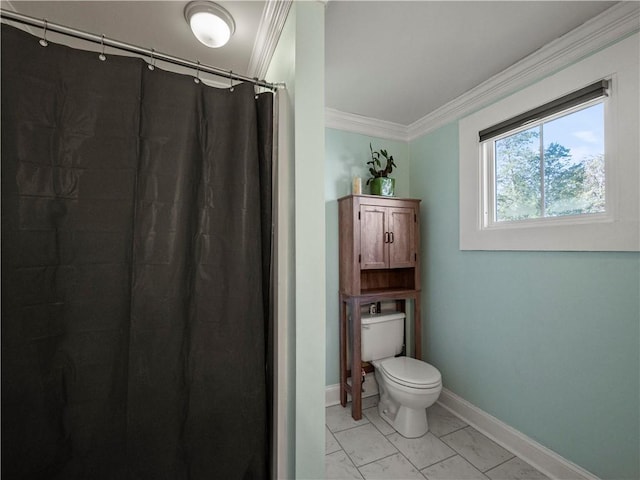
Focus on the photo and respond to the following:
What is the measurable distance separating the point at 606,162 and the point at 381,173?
1.38 m

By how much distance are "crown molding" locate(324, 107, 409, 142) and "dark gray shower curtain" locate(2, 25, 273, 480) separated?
134 centimetres

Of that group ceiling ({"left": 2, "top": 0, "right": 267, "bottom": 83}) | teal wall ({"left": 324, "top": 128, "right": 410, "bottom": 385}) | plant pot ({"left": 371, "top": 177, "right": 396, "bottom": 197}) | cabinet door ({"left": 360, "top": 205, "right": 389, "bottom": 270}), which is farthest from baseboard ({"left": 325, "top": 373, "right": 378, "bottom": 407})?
ceiling ({"left": 2, "top": 0, "right": 267, "bottom": 83})

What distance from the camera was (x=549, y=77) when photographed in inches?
62.6

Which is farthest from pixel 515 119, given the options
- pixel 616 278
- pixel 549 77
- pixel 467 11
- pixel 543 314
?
pixel 543 314

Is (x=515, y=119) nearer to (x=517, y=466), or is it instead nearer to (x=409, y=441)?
(x=517, y=466)

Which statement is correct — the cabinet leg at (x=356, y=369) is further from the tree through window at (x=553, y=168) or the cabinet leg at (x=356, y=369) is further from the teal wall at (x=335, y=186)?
the tree through window at (x=553, y=168)

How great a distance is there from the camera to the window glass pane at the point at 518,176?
1.74 meters

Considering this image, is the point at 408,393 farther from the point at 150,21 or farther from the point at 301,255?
the point at 150,21

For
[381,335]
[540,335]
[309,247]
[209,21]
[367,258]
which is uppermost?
[209,21]

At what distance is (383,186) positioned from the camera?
230 cm

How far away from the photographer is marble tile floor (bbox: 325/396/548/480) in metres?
1.53

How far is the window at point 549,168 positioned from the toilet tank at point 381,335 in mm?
1102

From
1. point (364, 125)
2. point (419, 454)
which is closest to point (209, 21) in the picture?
point (364, 125)

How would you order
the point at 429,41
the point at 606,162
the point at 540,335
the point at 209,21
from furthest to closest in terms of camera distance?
the point at 540,335 → the point at 429,41 → the point at 606,162 → the point at 209,21
